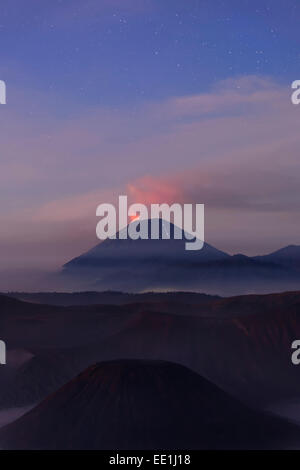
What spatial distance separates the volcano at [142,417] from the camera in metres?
76.3

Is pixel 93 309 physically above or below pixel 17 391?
above

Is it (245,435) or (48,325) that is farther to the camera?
(48,325)

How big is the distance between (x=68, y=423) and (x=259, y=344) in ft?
201

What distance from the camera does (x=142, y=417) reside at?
80.2m

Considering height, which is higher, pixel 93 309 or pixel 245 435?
pixel 93 309

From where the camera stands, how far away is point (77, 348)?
139500mm

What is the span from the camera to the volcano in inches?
3004
